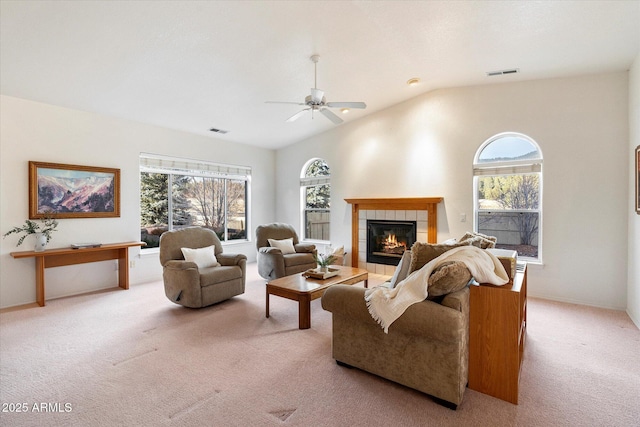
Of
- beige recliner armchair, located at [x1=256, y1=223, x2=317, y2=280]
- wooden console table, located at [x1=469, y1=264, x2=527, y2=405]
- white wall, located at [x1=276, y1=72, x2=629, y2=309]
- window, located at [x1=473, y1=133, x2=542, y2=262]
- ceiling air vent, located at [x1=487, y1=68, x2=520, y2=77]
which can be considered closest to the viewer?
wooden console table, located at [x1=469, y1=264, x2=527, y2=405]

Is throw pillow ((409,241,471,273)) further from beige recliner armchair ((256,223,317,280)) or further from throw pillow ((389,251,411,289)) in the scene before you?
beige recliner armchair ((256,223,317,280))

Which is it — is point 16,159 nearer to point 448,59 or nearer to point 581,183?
point 448,59

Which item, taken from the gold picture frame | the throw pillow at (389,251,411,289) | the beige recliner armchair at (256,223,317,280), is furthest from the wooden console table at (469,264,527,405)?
the gold picture frame

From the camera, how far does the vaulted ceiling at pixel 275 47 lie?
2.67 meters

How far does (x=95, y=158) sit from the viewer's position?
4.56 m

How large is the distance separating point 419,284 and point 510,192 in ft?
11.3

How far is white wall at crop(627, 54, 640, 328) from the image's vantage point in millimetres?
3357

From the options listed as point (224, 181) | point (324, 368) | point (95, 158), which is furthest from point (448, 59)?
point (95, 158)

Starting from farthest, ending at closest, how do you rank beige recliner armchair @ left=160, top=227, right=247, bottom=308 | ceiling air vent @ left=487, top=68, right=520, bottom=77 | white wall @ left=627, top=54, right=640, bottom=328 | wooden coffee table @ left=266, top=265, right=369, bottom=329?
ceiling air vent @ left=487, top=68, right=520, bottom=77 → beige recliner armchair @ left=160, top=227, right=247, bottom=308 → white wall @ left=627, top=54, right=640, bottom=328 → wooden coffee table @ left=266, top=265, right=369, bottom=329

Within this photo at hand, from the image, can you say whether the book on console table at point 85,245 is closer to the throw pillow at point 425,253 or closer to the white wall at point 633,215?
the throw pillow at point 425,253

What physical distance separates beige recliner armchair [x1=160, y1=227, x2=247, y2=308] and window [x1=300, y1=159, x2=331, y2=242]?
2.65m

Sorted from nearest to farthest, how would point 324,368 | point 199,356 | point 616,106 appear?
1. point 324,368
2. point 199,356
3. point 616,106

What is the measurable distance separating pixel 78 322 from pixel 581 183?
6318 mm

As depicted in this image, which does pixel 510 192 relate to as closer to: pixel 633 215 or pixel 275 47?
pixel 633 215
